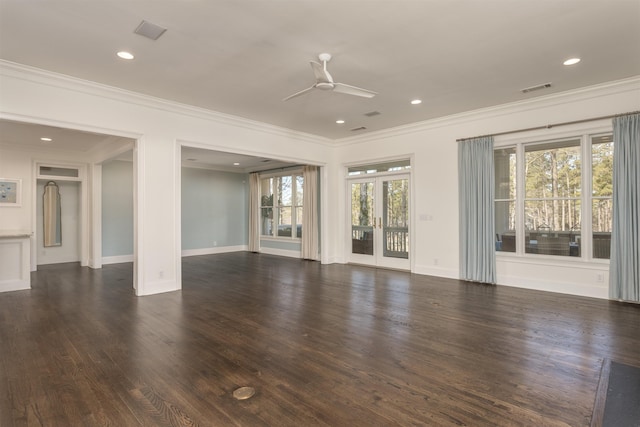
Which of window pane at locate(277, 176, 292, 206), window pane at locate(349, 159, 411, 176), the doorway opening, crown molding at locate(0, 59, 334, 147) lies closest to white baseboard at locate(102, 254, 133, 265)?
window pane at locate(277, 176, 292, 206)

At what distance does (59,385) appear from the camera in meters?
2.46

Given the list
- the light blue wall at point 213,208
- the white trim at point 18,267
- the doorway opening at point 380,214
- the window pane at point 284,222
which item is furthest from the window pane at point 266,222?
the white trim at point 18,267

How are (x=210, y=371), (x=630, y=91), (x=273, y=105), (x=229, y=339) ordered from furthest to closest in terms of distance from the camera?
(x=273, y=105), (x=630, y=91), (x=229, y=339), (x=210, y=371)

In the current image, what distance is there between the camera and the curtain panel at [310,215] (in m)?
8.95

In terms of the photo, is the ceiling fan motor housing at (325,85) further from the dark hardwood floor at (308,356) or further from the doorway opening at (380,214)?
the doorway opening at (380,214)

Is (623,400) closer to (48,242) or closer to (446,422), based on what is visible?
(446,422)

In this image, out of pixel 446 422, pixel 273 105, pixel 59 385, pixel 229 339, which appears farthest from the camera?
pixel 273 105

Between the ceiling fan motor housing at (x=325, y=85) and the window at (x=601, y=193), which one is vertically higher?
the ceiling fan motor housing at (x=325, y=85)

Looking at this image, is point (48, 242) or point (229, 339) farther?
point (48, 242)

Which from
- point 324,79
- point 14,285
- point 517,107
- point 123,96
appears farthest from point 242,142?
point 517,107

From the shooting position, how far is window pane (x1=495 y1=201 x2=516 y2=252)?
18.8 ft

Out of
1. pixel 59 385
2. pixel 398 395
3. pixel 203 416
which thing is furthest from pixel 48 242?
pixel 398 395

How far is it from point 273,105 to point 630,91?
203 inches

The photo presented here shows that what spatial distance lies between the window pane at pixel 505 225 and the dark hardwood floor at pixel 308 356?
86 cm
